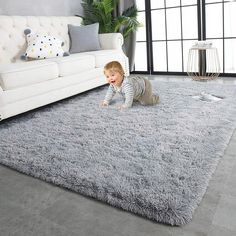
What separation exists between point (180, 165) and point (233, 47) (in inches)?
126

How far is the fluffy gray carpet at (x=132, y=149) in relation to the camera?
1.30 meters

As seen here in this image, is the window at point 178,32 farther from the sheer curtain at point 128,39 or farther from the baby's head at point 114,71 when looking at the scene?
the baby's head at point 114,71

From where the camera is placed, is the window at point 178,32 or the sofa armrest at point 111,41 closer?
the sofa armrest at point 111,41

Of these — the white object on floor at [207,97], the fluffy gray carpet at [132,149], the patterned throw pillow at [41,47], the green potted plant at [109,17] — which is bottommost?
the fluffy gray carpet at [132,149]

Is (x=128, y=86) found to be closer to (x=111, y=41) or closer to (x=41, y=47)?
(x=41, y=47)

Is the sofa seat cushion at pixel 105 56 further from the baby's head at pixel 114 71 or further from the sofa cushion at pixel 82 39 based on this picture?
the baby's head at pixel 114 71

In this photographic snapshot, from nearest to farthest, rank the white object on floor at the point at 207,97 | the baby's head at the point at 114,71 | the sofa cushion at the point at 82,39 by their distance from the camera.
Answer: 1. the baby's head at the point at 114,71
2. the white object on floor at the point at 207,97
3. the sofa cushion at the point at 82,39

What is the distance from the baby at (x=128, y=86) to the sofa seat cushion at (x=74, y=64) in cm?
57

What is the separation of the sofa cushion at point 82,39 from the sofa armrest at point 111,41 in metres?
0.14

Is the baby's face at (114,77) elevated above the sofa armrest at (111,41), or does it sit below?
below

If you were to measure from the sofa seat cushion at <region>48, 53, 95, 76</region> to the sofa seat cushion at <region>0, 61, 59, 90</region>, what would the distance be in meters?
0.08

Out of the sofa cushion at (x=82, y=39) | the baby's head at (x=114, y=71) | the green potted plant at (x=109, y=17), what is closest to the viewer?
the baby's head at (x=114, y=71)

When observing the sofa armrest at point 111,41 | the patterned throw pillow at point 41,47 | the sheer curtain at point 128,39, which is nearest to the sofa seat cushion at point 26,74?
the patterned throw pillow at point 41,47

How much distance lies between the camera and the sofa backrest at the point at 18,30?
323 centimetres
